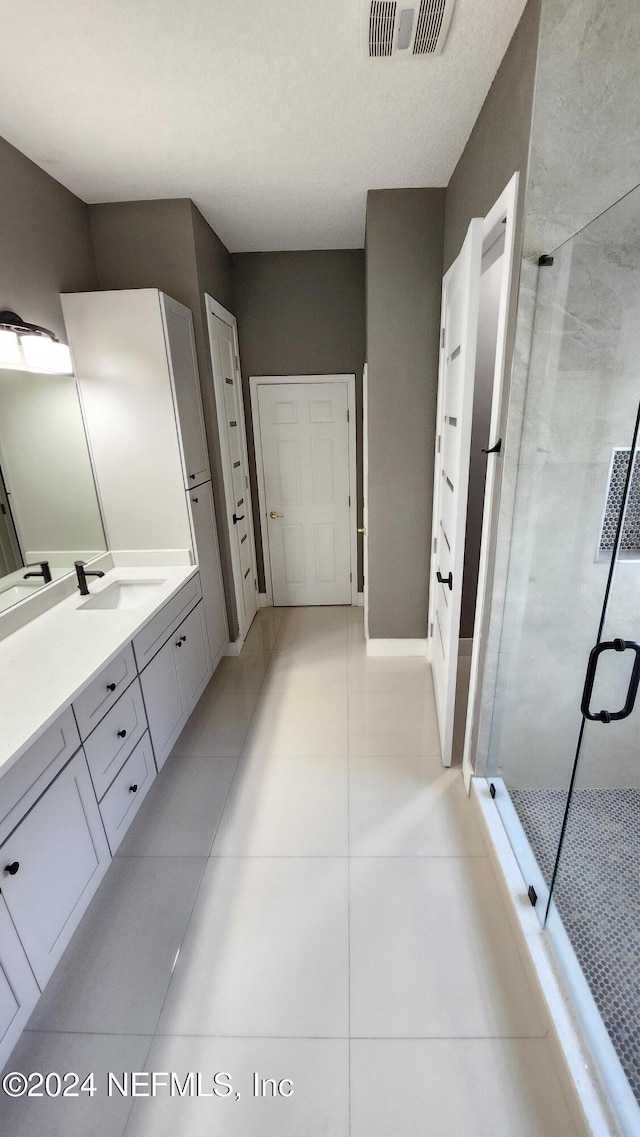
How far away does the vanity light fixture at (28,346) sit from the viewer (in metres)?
1.93

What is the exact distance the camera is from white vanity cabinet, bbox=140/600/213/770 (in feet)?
7.14

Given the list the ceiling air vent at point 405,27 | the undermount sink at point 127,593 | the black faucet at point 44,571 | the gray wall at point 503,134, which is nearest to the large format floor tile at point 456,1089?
the undermount sink at point 127,593

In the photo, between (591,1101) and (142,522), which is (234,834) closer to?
(591,1101)

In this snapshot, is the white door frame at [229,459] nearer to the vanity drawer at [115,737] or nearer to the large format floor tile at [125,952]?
the vanity drawer at [115,737]

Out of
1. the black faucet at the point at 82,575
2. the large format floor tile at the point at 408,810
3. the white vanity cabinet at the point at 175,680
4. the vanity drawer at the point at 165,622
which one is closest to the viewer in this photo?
the large format floor tile at the point at 408,810

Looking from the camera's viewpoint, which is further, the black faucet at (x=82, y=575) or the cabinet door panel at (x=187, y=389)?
the cabinet door panel at (x=187, y=389)

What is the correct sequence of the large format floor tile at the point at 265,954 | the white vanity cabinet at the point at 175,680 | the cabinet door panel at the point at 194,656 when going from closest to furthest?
the large format floor tile at the point at 265,954
the white vanity cabinet at the point at 175,680
the cabinet door panel at the point at 194,656

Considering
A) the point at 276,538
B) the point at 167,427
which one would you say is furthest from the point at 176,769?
the point at 276,538

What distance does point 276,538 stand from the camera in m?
4.10

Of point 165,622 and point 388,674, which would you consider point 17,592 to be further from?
point 388,674

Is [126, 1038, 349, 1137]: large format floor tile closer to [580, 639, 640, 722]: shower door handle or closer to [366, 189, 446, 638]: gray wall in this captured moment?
[580, 639, 640, 722]: shower door handle

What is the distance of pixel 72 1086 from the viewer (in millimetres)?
1284

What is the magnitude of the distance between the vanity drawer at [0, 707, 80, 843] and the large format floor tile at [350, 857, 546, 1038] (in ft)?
3.72

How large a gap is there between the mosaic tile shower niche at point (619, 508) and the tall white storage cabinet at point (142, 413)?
2027mm
